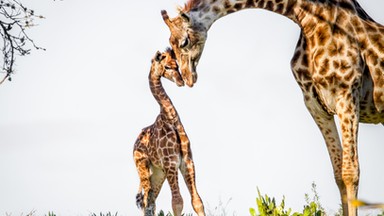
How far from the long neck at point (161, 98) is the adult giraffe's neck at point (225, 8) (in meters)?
3.36

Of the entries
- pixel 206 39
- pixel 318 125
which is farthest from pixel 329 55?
pixel 206 39

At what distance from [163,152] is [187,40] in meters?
3.37

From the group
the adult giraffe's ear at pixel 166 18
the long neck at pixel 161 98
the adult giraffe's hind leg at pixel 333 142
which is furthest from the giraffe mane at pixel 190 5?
the long neck at pixel 161 98

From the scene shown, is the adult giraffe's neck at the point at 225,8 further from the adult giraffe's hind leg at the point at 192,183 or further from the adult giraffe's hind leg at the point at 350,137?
the adult giraffe's hind leg at the point at 192,183

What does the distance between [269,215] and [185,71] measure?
202 cm

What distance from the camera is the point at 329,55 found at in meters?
5.96

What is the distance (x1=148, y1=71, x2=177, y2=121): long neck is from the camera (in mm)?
9570

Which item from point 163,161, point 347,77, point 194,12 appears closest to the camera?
point 347,77

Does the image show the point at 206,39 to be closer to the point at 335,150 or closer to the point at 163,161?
the point at 335,150

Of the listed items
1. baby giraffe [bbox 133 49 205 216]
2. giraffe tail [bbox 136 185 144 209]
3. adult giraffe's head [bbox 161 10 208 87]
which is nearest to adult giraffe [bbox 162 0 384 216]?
adult giraffe's head [bbox 161 10 208 87]

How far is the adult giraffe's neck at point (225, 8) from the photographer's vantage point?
6180mm

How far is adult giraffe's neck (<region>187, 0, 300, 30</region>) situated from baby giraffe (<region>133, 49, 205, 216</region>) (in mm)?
3071

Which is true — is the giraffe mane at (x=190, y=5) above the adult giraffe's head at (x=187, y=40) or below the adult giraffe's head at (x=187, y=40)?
above

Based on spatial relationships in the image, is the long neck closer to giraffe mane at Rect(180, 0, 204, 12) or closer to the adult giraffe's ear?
the adult giraffe's ear
